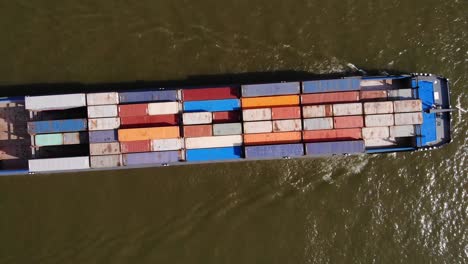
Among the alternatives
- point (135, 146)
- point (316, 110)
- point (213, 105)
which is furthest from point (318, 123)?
point (135, 146)

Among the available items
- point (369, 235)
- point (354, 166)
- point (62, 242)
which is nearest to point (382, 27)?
point (354, 166)

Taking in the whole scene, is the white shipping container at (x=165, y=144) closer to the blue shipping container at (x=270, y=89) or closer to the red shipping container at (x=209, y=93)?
the red shipping container at (x=209, y=93)

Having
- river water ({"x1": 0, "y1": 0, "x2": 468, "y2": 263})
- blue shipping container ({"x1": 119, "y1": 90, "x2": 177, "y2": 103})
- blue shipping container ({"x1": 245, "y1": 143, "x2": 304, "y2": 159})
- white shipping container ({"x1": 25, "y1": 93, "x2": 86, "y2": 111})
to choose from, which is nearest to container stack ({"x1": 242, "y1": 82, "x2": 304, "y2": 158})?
blue shipping container ({"x1": 245, "y1": 143, "x2": 304, "y2": 159})

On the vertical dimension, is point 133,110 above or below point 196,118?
above

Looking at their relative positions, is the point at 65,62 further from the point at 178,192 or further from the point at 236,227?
the point at 236,227

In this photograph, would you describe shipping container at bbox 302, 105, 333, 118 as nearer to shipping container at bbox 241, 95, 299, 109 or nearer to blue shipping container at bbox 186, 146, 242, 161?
shipping container at bbox 241, 95, 299, 109

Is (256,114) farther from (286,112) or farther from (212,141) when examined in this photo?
(212,141)

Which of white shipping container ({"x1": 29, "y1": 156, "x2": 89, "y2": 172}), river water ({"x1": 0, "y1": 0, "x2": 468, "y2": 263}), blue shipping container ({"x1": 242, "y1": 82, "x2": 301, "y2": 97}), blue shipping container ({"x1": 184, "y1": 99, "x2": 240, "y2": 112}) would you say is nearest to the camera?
white shipping container ({"x1": 29, "y1": 156, "x2": 89, "y2": 172})
